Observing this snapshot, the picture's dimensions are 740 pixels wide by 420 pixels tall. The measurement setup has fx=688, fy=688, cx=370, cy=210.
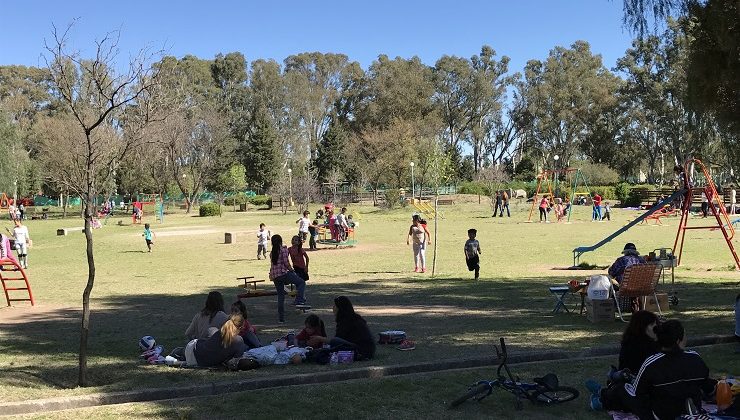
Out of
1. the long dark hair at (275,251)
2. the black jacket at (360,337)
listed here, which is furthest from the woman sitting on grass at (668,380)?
the long dark hair at (275,251)

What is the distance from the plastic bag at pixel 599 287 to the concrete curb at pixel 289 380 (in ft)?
6.21

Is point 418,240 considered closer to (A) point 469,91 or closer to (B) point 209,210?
(B) point 209,210

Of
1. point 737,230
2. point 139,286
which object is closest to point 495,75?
point 737,230

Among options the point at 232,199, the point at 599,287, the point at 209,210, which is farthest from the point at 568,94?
the point at 599,287

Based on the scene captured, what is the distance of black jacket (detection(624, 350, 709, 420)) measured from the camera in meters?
5.35

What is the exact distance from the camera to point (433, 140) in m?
77.6

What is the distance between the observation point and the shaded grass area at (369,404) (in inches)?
240

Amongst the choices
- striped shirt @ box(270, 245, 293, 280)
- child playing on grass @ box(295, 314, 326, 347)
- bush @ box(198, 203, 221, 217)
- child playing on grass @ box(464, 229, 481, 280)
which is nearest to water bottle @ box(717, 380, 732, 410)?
child playing on grass @ box(295, 314, 326, 347)

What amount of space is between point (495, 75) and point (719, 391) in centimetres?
9040

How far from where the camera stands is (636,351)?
6.25m

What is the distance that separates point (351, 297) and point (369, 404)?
8021 millimetres

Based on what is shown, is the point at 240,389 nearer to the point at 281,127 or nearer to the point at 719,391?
the point at 719,391

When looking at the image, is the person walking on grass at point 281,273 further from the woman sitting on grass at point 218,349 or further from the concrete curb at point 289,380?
the concrete curb at point 289,380

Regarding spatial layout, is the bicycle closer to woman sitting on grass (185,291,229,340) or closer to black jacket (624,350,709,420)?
black jacket (624,350,709,420)
